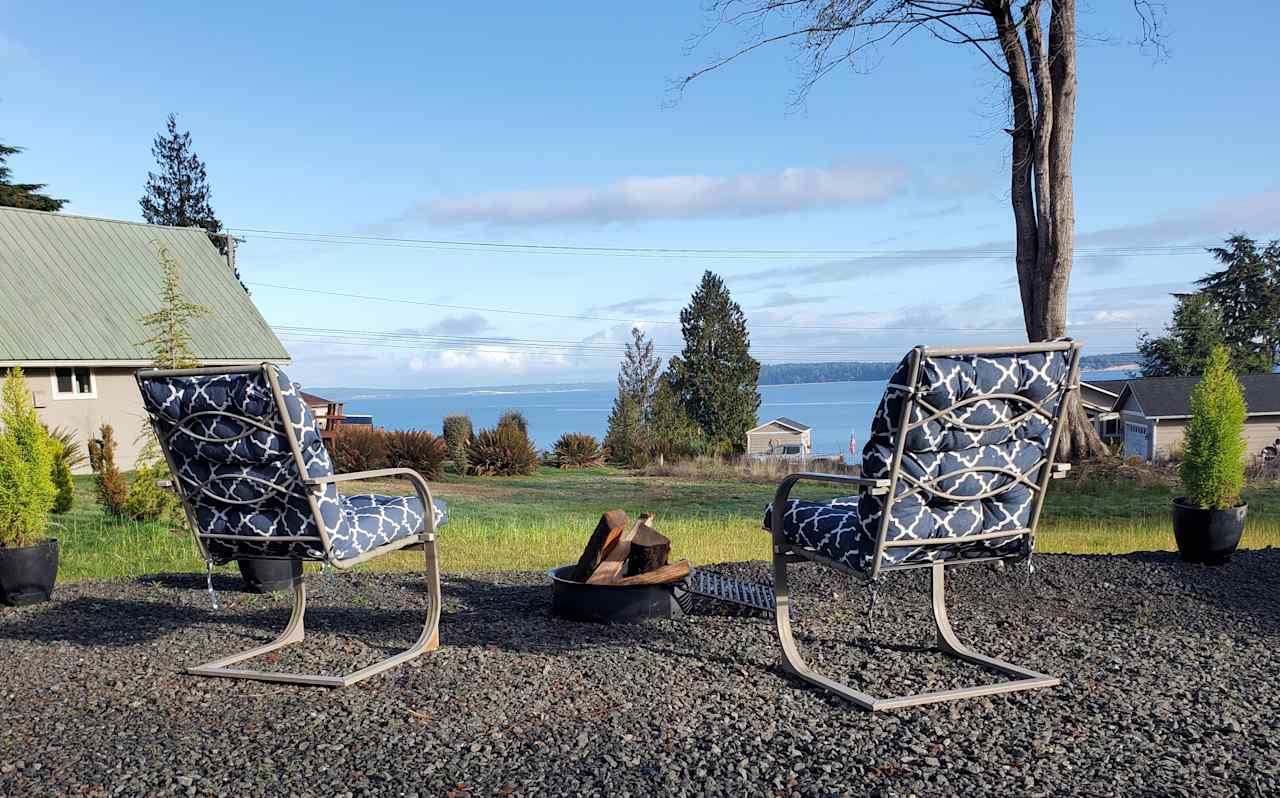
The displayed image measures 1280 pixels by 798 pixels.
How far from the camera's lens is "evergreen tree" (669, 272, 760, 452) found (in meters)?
40.8

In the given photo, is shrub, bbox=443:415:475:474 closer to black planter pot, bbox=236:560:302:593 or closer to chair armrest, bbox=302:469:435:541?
black planter pot, bbox=236:560:302:593

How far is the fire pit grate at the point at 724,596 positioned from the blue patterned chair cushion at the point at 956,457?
41.9 inches

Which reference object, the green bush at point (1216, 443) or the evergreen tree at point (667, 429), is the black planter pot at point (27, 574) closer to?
the green bush at point (1216, 443)

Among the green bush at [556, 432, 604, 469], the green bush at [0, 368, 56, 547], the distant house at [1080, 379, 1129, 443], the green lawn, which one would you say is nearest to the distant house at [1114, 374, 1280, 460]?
the distant house at [1080, 379, 1129, 443]

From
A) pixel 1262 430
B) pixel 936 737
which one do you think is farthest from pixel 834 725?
pixel 1262 430

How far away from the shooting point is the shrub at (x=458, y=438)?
19266mm

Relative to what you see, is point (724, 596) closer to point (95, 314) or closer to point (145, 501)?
point (145, 501)

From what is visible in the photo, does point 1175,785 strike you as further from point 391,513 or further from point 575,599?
point 391,513

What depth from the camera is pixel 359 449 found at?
17.9m

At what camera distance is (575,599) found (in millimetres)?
4289

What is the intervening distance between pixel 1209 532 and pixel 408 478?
4527 mm

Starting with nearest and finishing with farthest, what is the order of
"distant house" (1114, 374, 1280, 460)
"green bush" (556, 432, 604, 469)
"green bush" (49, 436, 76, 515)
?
"green bush" (49, 436, 76, 515), "green bush" (556, 432, 604, 469), "distant house" (1114, 374, 1280, 460)

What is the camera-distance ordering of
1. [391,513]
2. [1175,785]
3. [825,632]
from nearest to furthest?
[1175,785], [391,513], [825,632]

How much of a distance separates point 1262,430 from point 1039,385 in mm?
28810
